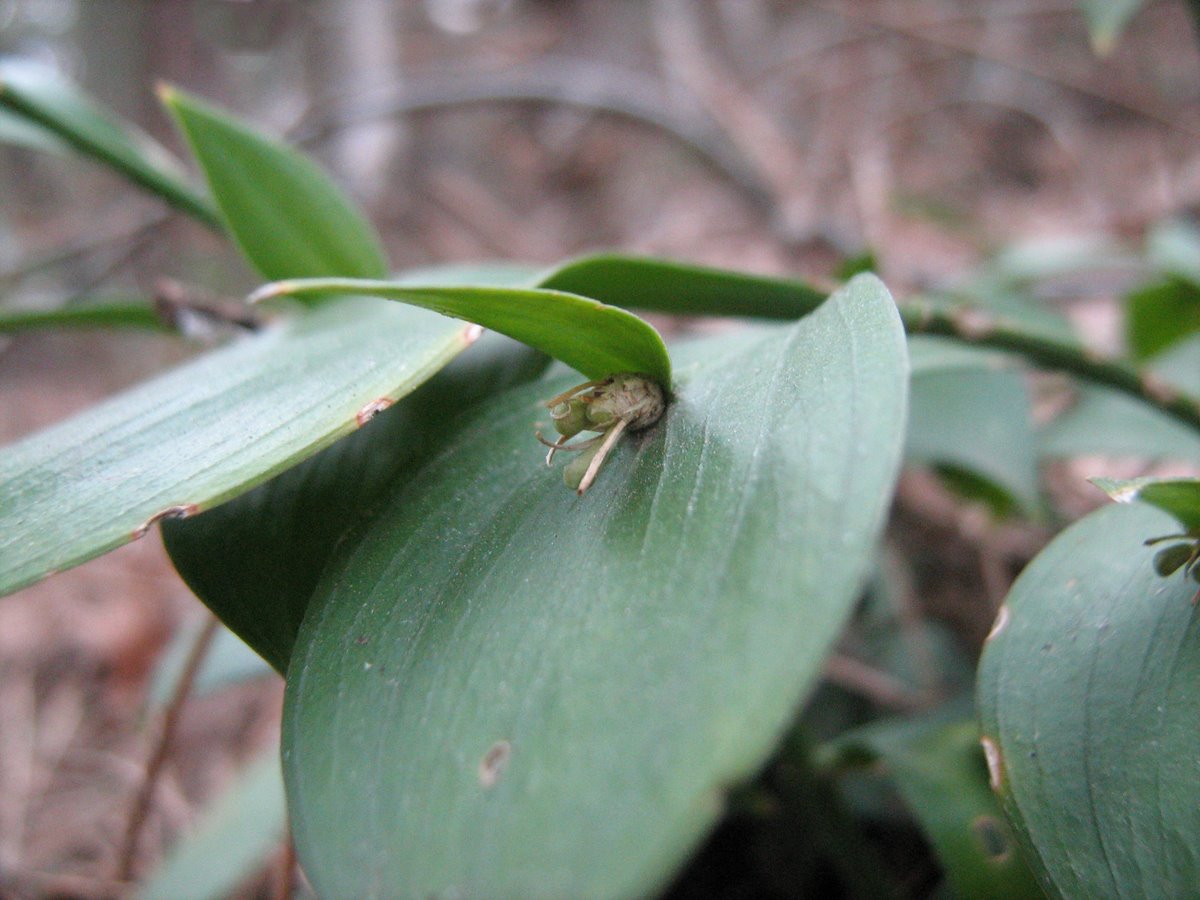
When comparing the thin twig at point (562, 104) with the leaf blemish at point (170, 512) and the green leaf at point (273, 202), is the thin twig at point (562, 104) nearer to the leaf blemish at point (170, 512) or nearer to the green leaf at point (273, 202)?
the green leaf at point (273, 202)

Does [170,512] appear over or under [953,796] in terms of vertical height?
over

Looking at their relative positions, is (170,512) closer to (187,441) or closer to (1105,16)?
(187,441)

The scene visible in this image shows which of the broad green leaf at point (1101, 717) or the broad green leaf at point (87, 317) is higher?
the broad green leaf at point (87, 317)

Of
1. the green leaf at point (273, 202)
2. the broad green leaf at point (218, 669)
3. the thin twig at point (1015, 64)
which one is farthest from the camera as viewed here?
the thin twig at point (1015, 64)

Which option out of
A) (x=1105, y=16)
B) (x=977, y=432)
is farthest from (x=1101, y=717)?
(x=1105, y=16)

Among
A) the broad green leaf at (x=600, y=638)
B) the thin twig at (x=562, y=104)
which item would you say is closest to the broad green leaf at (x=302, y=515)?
the broad green leaf at (x=600, y=638)

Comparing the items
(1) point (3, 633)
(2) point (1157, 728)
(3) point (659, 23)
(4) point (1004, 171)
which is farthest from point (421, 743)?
(3) point (659, 23)

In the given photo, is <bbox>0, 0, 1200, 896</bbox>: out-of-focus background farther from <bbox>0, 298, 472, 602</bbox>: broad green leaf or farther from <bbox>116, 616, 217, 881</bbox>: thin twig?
<bbox>0, 298, 472, 602</bbox>: broad green leaf
